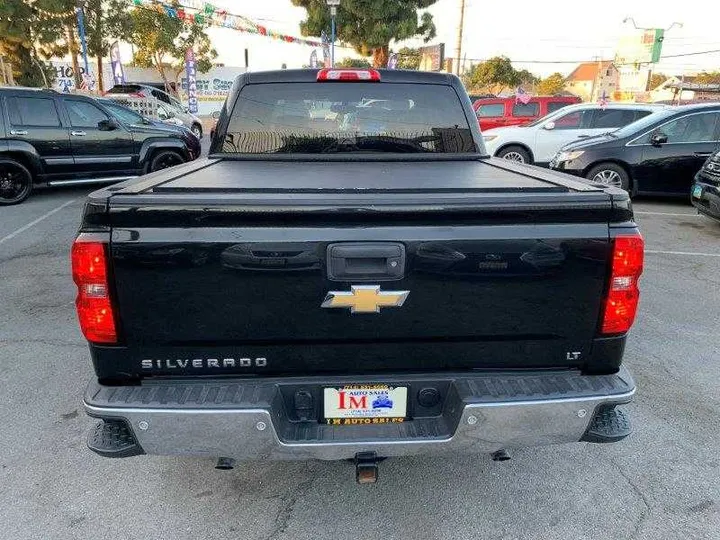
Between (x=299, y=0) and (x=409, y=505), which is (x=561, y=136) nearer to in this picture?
(x=409, y=505)

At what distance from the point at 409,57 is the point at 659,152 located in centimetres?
2831

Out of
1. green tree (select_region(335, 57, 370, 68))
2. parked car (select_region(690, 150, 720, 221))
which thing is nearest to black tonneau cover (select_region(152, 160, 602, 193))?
parked car (select_region(690, 150, 720, 221))

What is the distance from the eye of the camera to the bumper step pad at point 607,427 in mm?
2127

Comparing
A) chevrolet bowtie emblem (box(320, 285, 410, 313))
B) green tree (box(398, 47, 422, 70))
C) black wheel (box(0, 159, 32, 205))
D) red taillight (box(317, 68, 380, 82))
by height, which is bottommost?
black wheel (box(0, 159, 32, 205))

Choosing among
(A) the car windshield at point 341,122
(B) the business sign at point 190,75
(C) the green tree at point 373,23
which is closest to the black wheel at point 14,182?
(A) the car windshield at point 341,122

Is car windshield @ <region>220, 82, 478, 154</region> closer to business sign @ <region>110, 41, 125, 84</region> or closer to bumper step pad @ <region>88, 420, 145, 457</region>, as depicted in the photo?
bumper step pad @ <region>88, 420, 145, 457</region>

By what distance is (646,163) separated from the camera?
31.0 ft

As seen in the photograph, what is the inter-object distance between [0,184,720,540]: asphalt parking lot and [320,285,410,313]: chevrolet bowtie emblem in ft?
3.67

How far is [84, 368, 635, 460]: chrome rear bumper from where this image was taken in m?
1.96

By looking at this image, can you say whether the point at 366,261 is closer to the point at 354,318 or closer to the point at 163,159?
the point at 354,318

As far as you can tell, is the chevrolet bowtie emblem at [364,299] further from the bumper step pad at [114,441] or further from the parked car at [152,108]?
the parked car at [152,108]

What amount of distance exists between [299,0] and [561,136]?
69.0 ft

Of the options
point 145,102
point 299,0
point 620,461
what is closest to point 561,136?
point 620,461

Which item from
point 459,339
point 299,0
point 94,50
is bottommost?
point 459,339
